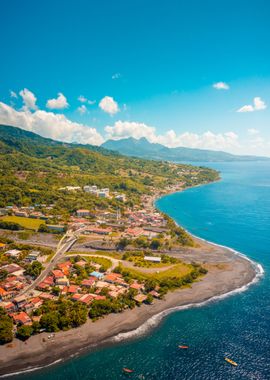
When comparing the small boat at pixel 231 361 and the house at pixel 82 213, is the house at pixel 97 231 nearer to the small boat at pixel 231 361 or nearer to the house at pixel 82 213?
the house at pixel 82 213

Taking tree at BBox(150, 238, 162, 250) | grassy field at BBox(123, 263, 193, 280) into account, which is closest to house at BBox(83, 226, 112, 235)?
tree at BBox(150, 238, 162, 250)

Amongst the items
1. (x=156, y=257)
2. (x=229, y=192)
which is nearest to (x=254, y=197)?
(x=229, y=192)

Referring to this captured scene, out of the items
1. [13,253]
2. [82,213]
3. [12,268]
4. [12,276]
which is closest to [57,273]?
[12,276]

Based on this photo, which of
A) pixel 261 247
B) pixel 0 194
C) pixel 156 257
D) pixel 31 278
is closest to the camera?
pixel 31 278

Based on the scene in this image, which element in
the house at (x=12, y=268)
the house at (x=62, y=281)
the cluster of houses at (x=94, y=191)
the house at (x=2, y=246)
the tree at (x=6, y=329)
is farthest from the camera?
the cluster of houses at (x=94, y=191)

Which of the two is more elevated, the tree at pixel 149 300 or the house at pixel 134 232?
the house at pixel 134 232

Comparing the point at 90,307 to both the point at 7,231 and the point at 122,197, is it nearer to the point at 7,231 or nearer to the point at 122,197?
the point at 7,231

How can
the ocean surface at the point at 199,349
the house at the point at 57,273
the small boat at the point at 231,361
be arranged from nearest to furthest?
1. the ocean surface at the point at 199,349
2. the small boat at the point at 231,361
3. the house at the point at 57,273

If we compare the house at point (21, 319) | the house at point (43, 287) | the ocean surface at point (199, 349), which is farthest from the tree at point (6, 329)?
the house at point (43, 287)
